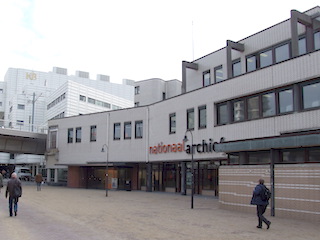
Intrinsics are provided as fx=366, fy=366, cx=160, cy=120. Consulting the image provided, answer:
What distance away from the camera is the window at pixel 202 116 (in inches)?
1037

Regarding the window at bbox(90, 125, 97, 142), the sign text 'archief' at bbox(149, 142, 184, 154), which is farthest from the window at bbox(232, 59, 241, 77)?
the window at bbox(90, 125, 97, 142)

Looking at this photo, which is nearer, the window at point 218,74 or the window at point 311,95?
the window at point 311,95

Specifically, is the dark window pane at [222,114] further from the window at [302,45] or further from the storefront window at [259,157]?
the window at [302,45]

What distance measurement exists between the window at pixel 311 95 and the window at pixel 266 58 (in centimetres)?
644

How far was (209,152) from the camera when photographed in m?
25.6

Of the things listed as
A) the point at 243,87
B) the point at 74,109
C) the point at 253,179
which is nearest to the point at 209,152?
the point at 243,87

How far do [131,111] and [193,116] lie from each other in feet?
30.0

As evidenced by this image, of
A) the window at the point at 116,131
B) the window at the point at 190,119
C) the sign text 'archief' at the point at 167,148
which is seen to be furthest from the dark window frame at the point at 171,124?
the window at the point at 116,131

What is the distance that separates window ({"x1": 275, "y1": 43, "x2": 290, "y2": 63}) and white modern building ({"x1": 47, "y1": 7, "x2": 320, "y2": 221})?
73 mm

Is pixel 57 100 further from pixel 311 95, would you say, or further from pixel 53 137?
pixel 311 95

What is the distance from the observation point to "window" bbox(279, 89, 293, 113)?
19656 mm

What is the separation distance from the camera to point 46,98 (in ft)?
280

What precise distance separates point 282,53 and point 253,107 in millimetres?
4817

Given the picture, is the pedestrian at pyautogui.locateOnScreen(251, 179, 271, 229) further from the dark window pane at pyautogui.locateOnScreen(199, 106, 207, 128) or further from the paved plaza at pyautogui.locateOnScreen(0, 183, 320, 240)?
the dark window pane at pyautogui.locateOnScreen(199, 106, 207, 128)
